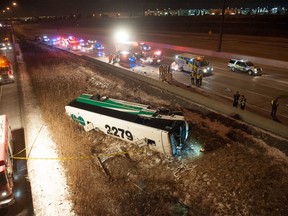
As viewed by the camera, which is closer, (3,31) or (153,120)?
(153,120)

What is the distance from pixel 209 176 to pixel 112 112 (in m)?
5.41

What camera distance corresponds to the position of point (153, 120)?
36.1 feet

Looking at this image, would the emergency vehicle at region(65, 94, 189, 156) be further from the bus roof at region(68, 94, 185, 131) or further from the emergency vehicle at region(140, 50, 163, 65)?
the emergency vehicle at region(140, 50, 163, 65)

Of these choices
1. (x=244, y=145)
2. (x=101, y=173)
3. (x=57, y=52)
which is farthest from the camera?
(x=57, y=52)

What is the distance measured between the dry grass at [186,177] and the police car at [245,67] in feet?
41.4

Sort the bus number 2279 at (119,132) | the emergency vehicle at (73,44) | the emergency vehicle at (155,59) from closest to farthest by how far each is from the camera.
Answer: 1. the bus number 2279 at (119,132)
2. the emergency vehicle at (155,59)
3. the emergency vehicle at (73,44)

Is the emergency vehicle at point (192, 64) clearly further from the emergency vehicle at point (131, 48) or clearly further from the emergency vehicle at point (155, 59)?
the emergency vehicle at point (131, 48)

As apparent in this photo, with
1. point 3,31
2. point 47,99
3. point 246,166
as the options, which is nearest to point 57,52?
point 3,31

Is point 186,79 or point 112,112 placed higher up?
point 112,112

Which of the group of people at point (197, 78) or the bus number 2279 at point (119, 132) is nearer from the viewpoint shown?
the bus number 2279 at point (119, 132)

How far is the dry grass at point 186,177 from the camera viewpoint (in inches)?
347

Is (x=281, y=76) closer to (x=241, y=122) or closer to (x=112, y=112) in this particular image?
(x=241, y=122)

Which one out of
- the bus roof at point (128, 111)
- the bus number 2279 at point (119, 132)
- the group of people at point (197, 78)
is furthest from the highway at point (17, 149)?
the group of people at point (197, 78)

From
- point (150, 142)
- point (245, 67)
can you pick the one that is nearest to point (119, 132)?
point (150, 142)
